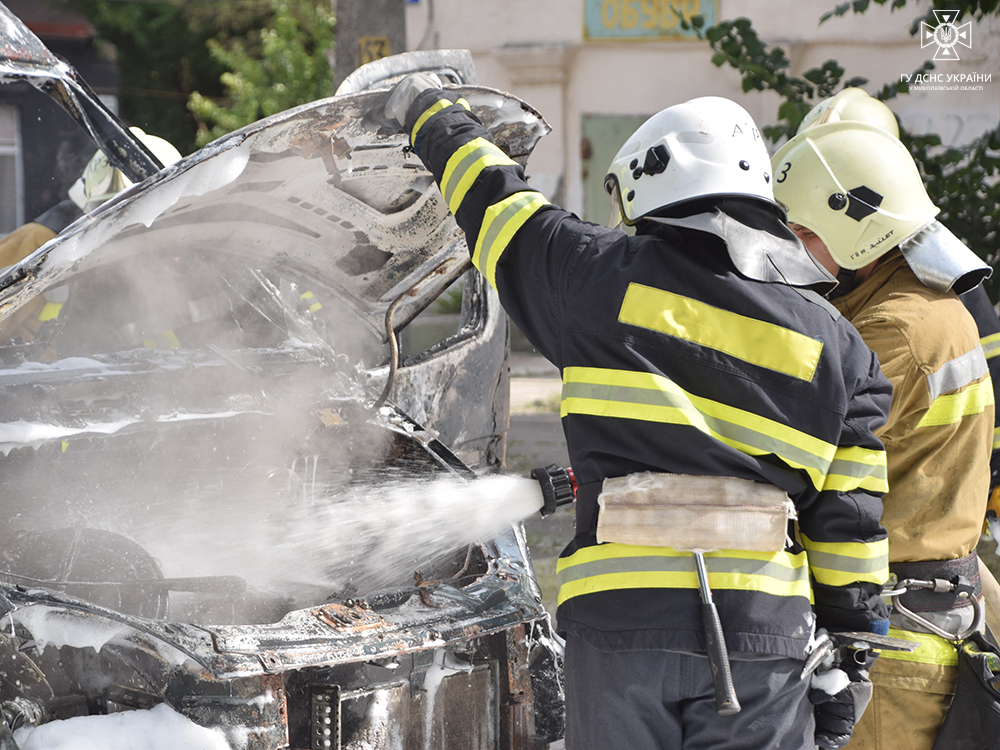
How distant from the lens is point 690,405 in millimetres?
1935

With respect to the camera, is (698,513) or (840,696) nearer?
(698,513)

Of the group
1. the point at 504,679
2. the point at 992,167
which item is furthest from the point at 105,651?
the point at 992,167

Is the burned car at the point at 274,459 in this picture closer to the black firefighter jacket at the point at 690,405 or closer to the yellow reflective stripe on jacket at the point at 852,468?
the black firefighter jacket at the point at 690,405

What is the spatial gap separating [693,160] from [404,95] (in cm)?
75

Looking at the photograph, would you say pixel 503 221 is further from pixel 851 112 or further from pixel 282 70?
pixel 282 70

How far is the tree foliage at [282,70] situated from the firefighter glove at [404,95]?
487 inches

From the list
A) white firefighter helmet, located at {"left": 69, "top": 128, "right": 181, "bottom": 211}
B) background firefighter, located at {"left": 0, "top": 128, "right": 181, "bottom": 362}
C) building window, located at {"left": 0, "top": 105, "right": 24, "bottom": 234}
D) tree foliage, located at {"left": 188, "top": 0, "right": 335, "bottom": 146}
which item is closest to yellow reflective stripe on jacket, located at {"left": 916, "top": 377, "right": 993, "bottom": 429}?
background firefighter, located at {"left": 0, "top": 128, "right": 181, "bottom": 362}

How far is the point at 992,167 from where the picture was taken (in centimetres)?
529

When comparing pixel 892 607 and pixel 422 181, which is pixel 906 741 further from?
pixel 422 181

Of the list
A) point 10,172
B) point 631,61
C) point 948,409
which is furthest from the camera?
point 10,172

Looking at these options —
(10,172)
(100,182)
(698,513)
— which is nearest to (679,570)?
(698,513)

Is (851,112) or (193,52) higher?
(851,112)

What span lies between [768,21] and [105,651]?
10507 mm

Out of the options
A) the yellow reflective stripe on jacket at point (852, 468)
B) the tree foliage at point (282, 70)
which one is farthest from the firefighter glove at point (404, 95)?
the tree foliage at point (282, 70)
